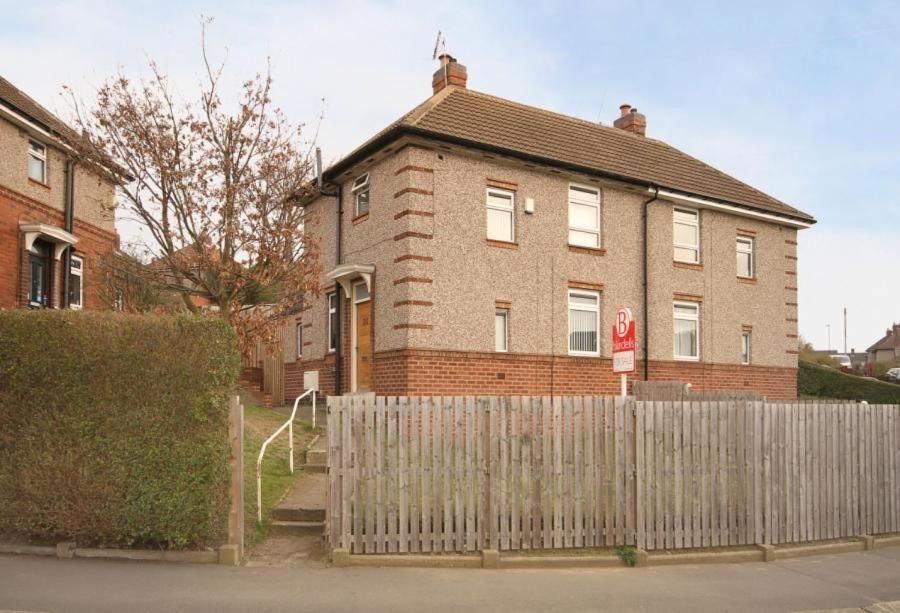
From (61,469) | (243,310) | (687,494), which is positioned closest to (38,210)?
(243,310)

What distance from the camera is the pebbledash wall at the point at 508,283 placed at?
597 inches

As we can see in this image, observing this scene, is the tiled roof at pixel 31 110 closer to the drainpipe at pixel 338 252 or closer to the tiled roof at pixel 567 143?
the drainpipe at pixel 338 252

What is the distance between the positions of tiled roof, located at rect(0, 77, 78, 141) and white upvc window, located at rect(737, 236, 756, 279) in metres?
16.1

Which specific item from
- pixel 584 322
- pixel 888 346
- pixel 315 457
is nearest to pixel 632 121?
pixel 584 322

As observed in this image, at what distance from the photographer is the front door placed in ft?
54.2

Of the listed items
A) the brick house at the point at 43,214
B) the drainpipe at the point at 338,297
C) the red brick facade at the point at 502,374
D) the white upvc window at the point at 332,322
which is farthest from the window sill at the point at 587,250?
the brick house at the point at 43,214

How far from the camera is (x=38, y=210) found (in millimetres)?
18391

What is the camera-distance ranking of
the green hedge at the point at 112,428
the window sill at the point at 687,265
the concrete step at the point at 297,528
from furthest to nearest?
the window sill at the point at 687,265 → the concrete step at the point at 297,528 → the green hedge at the point at 112,428

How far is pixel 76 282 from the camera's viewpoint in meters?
20.5

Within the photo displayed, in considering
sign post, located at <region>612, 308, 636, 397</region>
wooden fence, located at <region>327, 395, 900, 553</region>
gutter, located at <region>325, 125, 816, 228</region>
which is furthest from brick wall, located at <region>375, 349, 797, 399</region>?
wooden fence, located at <region>327, 395, 900, 553</region>

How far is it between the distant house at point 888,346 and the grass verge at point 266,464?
93232 mm

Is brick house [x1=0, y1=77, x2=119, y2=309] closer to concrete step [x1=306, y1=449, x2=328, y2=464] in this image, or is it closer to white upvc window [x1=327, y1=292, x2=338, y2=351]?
white upvc window [x1=327, y1=292, x2=338, y2=351]

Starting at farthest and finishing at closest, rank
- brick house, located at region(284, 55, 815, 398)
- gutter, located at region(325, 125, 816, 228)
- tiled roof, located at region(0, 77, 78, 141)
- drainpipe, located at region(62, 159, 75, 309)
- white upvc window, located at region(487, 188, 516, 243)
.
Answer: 1. drainpipe, located at region(62, 159, 75, 309)
2. white upvc window, located at region(487, 188, 516, 243)
3. tiled roof, located at region(0, 77, 78, 141)
4. brick house, located at region(284, 55, 815, 398)
5. gutter, located at region(325, 125, 816, 228)

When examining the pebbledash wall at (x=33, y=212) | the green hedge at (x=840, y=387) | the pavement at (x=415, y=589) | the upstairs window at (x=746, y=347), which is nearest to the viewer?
the pavement at (x=415, y=589)
